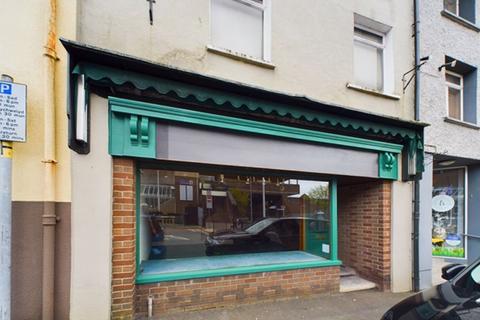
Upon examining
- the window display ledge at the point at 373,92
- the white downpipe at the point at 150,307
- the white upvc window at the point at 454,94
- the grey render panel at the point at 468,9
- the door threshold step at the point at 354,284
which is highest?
the grey render panel at the point at 468,9

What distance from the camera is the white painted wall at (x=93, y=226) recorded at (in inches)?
130

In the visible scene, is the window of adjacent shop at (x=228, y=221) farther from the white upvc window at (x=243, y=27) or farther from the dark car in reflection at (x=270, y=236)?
the white upvc window at (x=243, y=27)

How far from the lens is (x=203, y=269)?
13.8ft

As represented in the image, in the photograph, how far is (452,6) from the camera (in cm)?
723

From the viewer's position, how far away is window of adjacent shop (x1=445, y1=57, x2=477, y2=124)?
277 inches

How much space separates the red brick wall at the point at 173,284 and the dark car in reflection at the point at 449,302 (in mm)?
1964

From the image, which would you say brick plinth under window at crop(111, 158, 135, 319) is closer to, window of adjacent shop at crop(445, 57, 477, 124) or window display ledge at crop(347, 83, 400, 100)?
window display ledge at crop(347, 83, 400, 100)

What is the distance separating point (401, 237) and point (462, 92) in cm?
452

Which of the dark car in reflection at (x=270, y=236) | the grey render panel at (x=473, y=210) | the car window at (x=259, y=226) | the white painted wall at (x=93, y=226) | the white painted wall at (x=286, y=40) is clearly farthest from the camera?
the grey render panel at (x=473, y=210)

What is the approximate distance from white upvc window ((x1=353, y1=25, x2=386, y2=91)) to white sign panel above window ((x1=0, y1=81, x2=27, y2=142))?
535cm

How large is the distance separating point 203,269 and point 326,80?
379 cm

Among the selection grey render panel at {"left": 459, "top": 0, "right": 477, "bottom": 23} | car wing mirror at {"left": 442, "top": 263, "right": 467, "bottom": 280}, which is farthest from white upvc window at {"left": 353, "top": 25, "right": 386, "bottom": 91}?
car wing mirror at {"left": 442, "top": 263, "right": 467, "bottom": 280}

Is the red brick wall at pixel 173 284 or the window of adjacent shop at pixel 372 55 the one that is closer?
the red brick wall at pixel 173 284

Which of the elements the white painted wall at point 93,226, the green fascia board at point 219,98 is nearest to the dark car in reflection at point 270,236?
the white painted wall at point 93,226
